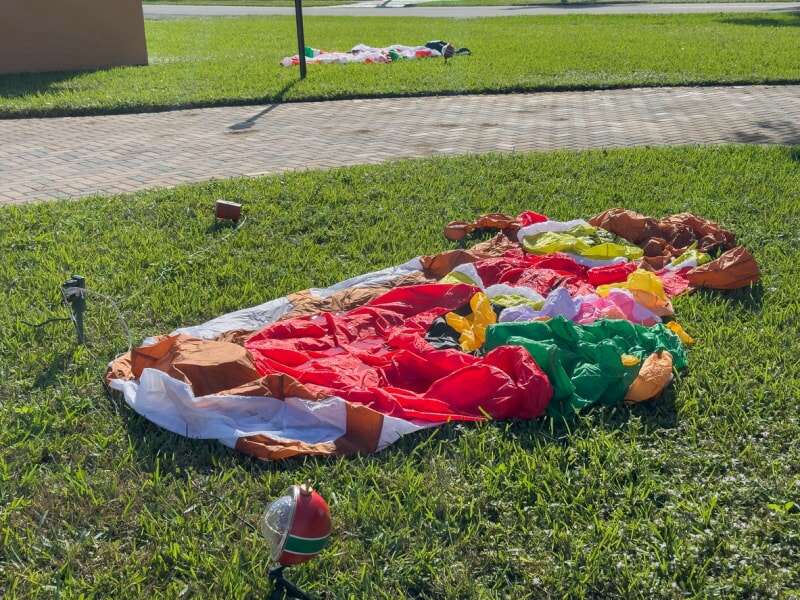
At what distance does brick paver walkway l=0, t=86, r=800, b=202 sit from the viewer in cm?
802

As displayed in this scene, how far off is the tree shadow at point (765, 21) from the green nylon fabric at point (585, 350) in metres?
19.1

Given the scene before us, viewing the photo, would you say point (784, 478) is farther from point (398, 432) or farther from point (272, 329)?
point (272, 329)

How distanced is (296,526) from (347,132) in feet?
25.1

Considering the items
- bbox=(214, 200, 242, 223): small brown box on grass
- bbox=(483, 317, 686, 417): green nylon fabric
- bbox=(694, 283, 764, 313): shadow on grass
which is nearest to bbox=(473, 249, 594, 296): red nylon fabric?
bbox=(694, 283, 764, 313): shadow on grass

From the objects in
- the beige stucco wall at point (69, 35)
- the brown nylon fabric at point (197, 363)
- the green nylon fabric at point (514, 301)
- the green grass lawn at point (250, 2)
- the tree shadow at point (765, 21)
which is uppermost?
the beige stucco wall at point (69, 35)

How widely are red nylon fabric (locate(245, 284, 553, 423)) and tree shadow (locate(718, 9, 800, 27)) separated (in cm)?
1914

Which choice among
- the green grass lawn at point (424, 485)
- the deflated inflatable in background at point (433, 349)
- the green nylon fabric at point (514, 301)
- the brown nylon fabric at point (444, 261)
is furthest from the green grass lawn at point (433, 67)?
the green nylon fabric at point (514, 301)

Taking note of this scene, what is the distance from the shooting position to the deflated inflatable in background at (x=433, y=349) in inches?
140

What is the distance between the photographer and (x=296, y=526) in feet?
7.75

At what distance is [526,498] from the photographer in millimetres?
3096

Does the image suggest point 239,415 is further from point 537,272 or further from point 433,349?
point 537,272

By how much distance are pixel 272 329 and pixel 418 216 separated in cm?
226

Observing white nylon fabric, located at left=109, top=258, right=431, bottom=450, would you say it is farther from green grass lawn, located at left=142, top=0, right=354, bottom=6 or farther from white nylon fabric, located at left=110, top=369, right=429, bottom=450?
green grass lawn, located at left=142, top=0, right=354, bottom=6

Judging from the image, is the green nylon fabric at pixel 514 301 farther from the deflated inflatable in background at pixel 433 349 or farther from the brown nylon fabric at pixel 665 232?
the brown nylon fabric at pixel 665 232
